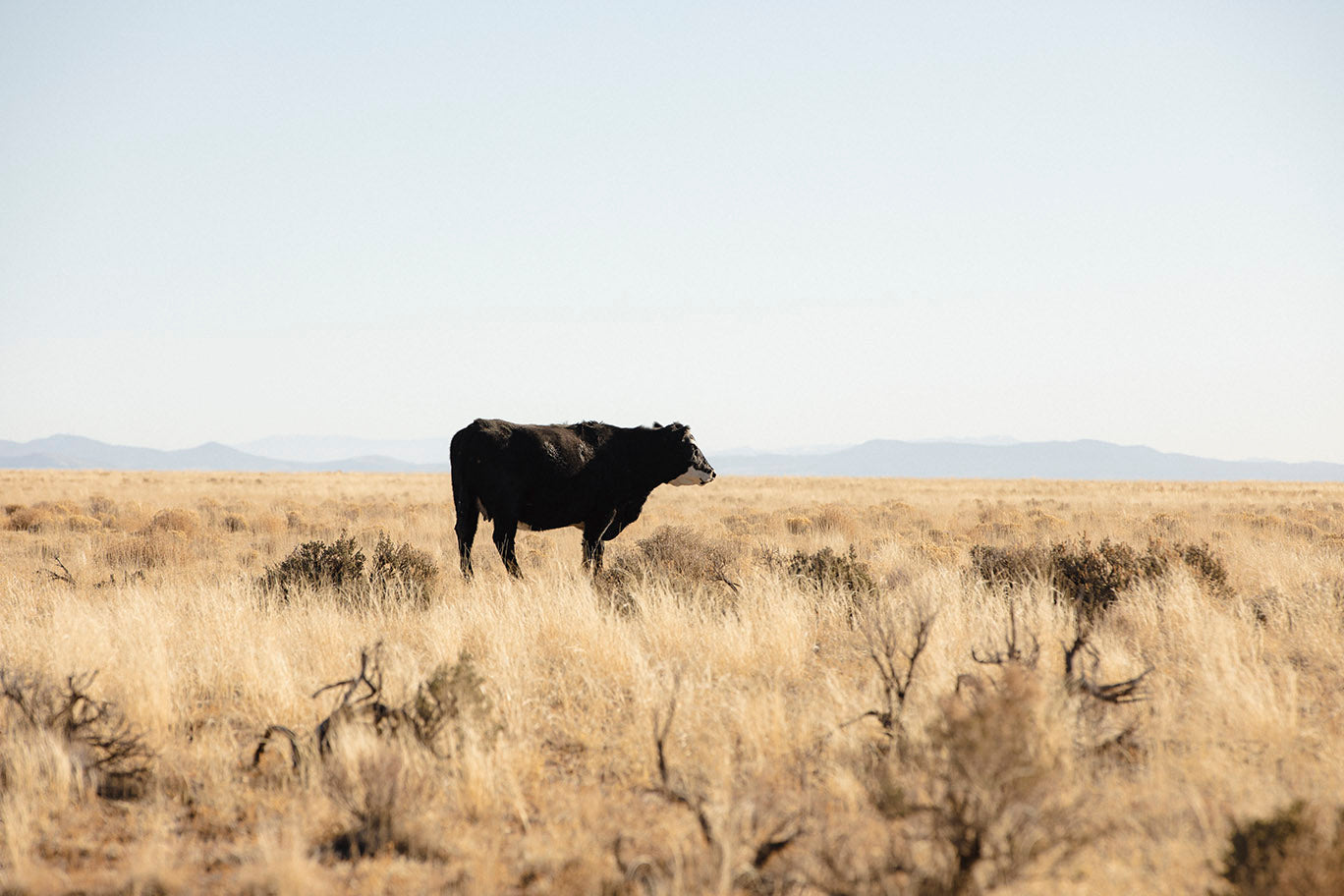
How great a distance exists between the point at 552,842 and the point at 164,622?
497cm

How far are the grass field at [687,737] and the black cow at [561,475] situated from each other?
137 centimetres

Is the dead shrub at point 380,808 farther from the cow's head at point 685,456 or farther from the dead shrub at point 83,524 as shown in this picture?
the dead shrub at point 83,524

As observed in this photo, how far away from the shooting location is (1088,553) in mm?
9328

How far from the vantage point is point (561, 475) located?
10711 millimetres

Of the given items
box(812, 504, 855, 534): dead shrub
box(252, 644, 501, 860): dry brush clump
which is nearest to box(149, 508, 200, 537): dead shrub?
box(812, 504, 855, 534): dead shrub

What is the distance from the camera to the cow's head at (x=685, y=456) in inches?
452

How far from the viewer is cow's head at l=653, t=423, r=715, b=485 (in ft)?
37.7

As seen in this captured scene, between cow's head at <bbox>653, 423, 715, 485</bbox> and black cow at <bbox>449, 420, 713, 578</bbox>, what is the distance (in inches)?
0.5

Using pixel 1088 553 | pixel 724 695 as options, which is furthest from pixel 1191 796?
pixel 1088 553

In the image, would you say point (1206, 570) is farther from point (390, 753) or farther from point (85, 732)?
point (85, 732)

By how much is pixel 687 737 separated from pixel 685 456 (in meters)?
6.74

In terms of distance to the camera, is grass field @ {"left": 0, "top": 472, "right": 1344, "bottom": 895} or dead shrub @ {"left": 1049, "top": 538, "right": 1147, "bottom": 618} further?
dead shrub @ {"left": 1049, "top": 538, "right": 1147, "bottom": 618}

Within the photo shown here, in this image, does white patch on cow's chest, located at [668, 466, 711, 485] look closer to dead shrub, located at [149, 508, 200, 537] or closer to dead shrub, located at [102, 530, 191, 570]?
dead shrub, located at [102, 530, 191, 570]

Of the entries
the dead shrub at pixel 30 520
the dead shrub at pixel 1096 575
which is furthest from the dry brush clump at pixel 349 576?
the dead shrub at pixel 30 520
